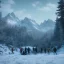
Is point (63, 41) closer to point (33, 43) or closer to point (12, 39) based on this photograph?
point (12, 39)

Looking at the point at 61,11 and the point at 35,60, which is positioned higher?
the point at 61,11

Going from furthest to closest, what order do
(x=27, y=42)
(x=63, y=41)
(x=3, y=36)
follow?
(x=27, y=42), (x=3, y=36), (x=63, y=41)

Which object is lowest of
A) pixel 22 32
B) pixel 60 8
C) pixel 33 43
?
pixel 33 43

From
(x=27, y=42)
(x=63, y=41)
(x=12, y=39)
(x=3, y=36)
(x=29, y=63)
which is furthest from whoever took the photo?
(x=27, y=42)

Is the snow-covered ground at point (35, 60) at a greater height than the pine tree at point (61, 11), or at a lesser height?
lesser

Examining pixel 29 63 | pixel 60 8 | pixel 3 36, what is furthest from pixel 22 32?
pixel 29 63

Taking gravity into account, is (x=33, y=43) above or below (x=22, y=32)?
below

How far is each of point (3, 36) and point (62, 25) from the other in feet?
128

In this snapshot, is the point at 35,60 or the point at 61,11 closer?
the point at 35,60

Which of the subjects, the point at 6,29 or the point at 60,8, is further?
the point at 6,29

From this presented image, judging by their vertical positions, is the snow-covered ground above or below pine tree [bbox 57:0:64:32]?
below

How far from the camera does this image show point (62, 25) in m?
46.6

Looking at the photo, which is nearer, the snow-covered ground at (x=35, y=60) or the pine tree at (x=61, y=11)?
the snow-covered ground at (x=35, y=60)

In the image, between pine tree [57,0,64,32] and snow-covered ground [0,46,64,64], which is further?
pine tree [57,0,64,32]
